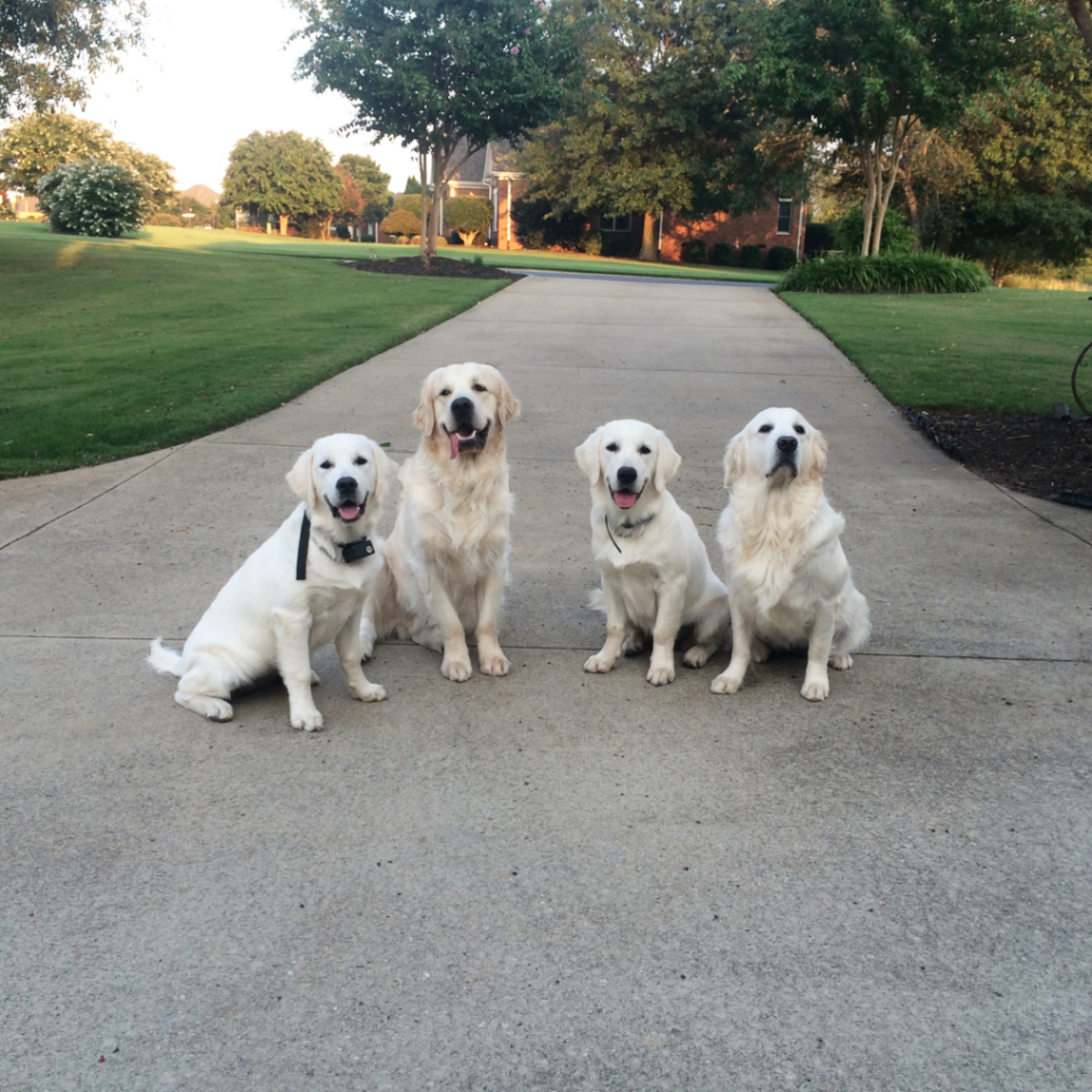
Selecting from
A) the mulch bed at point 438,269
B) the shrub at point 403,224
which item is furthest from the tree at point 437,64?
the shrub at point 403,224

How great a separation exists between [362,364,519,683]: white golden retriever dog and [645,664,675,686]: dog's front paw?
70 cm

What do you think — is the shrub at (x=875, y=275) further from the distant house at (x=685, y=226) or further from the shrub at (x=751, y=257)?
the distant house at (x=685, y=226)

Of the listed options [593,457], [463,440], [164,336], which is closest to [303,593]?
[463,440]

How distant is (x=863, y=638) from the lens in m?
4.80

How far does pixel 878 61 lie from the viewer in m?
22.6

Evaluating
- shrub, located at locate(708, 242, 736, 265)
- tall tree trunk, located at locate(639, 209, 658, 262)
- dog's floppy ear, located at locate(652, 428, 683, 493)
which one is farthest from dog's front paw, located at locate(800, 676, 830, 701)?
tall tree trunk, located at locate(639, 209, 658, 262)

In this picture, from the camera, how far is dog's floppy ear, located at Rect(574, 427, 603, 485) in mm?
4430

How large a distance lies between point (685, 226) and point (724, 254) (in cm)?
383

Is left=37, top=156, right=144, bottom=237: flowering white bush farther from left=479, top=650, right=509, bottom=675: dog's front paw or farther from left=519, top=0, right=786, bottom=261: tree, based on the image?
left=479, top=650, right=509, bottom=675: dog's front paw

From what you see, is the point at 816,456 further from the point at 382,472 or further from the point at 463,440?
the point at 382,472

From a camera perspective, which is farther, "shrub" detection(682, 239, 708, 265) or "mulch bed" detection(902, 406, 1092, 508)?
"shrub" detection(682, 239, 708, 265)

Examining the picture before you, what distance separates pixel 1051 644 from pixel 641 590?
2.12 meters

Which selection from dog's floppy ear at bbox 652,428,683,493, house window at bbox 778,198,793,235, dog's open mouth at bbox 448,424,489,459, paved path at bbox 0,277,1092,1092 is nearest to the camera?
paved path at bbox 0,277,1092,1092

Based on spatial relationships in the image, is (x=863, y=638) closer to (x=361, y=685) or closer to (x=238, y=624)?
(x=361, y=685)
